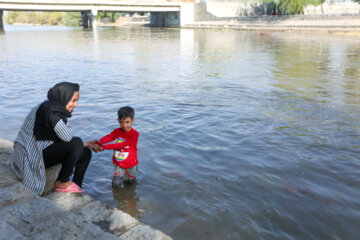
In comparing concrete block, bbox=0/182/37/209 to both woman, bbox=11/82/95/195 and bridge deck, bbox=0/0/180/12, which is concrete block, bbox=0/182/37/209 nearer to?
woman, bbox=11/82/95/195

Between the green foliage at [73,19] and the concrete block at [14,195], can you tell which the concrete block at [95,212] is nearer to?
the concrete block at [14,195]

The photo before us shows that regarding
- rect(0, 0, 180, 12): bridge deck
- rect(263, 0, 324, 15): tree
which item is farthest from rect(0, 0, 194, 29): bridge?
rect(263, 0, 324, 15): tree

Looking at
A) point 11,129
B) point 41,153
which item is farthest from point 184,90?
point 41,153

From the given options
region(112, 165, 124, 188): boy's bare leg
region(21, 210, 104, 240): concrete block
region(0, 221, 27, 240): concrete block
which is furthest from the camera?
region(112, 165, 124, 188): boy's bare leg

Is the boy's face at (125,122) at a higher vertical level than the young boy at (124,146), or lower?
higher

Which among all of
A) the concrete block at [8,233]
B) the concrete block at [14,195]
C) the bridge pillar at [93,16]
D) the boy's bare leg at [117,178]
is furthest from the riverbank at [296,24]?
the concrete block at [8,233]

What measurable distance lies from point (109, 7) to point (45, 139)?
64.4 meters

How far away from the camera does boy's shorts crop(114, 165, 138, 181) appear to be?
15.2ft

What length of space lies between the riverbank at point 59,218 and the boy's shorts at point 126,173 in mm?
817

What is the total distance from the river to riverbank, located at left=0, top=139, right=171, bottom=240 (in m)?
0.61

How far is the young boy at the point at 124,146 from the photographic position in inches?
174

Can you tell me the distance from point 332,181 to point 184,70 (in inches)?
406

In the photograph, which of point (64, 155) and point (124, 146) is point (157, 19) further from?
point (64, 155)

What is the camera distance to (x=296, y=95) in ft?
31.8
